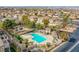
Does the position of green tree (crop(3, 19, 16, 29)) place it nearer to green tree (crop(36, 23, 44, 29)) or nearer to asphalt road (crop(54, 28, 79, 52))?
green tree (crop(36, 23, 44, 29))

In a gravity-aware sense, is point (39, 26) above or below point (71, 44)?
above

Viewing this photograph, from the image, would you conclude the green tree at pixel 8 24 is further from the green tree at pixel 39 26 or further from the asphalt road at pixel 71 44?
the asphalt road at pixel 71 44

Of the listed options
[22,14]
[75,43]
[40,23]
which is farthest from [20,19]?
[75,43]

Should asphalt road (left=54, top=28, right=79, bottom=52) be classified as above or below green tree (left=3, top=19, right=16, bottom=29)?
below

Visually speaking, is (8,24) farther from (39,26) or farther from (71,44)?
(71,44)

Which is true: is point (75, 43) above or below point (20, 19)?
below

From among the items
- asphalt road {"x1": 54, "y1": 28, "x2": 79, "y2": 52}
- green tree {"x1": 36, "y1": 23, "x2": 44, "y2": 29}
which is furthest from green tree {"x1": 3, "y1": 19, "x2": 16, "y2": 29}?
asphalt road {"x1": 54, "y1": 28, "x2": 79, "y2": 52}

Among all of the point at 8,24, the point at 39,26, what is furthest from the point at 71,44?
the point at 8,24

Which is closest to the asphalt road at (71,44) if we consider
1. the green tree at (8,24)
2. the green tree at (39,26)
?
the green tree at (39,26)
